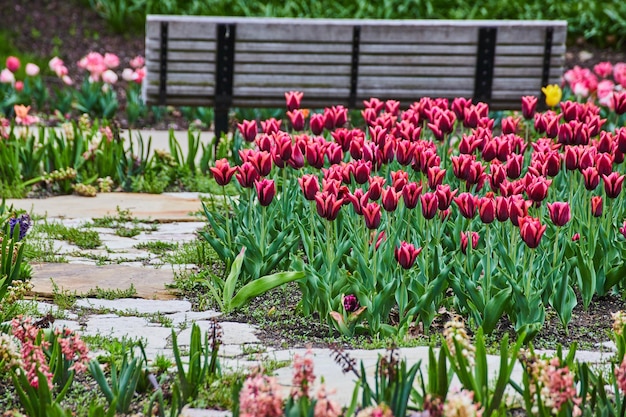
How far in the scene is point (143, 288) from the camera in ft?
14.6

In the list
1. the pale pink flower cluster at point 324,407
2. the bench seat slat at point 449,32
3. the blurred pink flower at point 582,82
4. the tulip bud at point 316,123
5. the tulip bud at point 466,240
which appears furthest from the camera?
the blurred pink flower at point 582,82

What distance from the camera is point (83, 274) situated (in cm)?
464

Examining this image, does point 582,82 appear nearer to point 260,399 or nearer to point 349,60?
point 349,60

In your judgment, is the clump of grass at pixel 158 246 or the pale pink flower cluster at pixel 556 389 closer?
the pale pink flower cluster at pixel 556 389

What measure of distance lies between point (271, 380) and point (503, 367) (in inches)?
27.9

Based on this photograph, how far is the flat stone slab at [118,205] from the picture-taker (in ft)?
19.4

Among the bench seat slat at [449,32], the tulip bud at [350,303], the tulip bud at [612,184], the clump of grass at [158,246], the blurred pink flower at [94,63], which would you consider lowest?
the clump of grass at [158,246]

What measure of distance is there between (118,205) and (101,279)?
147 cm

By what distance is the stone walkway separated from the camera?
345 centimetres

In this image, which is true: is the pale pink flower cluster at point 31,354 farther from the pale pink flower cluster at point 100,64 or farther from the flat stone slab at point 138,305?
the pale pink flower cluster at point 100,64

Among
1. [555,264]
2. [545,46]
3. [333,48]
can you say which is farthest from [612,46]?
[555,264]

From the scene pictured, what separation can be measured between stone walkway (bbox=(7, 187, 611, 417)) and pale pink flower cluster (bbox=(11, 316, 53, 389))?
1.36 feet

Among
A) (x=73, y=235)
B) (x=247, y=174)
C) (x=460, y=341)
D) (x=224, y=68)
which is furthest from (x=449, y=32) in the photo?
(x=460, y=341)

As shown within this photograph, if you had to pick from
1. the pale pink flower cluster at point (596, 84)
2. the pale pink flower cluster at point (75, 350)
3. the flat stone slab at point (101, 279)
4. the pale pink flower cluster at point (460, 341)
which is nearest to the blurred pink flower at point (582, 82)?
Answer: the pale pink flower cluster at point (596, 84)
